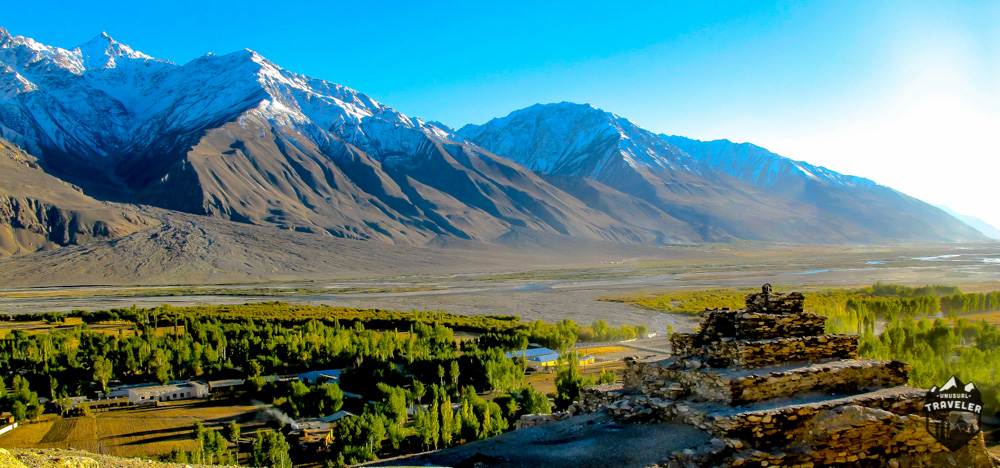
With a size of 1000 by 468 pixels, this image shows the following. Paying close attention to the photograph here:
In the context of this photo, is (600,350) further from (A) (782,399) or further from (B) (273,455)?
(A) (782,399)

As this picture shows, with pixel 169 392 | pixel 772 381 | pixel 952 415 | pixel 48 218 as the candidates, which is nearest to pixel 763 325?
pixel 772 381

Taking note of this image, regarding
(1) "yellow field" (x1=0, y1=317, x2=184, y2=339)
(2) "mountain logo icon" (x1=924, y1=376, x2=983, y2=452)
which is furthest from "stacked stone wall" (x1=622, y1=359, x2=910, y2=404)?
(1) "yellow field" (x1=0, y1=317, x2=184, y2=339)

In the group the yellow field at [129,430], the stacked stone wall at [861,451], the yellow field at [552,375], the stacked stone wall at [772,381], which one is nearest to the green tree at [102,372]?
the yellow field at [129,430]

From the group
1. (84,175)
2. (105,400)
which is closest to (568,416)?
(105,400)

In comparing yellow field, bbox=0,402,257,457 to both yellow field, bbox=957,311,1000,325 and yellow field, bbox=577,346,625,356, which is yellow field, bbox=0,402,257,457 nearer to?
yellow field, bbox=577,346,625,356

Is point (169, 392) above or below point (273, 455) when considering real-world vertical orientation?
below

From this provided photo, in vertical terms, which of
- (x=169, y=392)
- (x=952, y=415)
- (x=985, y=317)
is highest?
(x=952, y=415)
